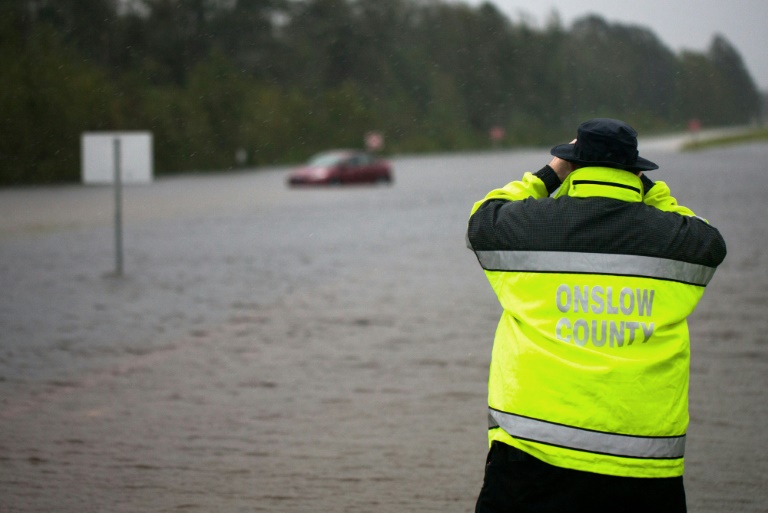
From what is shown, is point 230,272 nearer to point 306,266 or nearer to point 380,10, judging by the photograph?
point 306,266

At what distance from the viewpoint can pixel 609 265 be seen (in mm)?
3271

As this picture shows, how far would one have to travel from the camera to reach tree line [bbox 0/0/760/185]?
39594mm

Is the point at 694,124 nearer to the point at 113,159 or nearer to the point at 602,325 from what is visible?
the point at 113,159

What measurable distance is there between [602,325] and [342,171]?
3827 centimetres

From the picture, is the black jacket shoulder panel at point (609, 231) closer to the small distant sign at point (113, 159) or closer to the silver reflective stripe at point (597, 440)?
the silver reflective stripe at point (597, 440)

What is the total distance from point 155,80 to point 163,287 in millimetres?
60985

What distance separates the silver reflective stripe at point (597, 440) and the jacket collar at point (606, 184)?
656 millimetres

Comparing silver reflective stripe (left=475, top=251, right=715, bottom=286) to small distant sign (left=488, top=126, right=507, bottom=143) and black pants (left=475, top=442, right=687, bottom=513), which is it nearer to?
black pants (left=475, top=442, right=687, bottom=513)

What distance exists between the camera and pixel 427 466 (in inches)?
249

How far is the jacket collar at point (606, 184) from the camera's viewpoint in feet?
11.0

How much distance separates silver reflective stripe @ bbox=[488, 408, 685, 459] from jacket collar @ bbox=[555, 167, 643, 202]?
0.66 meters

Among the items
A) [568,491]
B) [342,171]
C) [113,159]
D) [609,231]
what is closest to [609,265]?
[609,231]

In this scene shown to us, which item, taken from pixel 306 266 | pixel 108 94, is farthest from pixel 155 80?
pixel 306 266

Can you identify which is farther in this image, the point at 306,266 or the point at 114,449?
the point at 306,266
